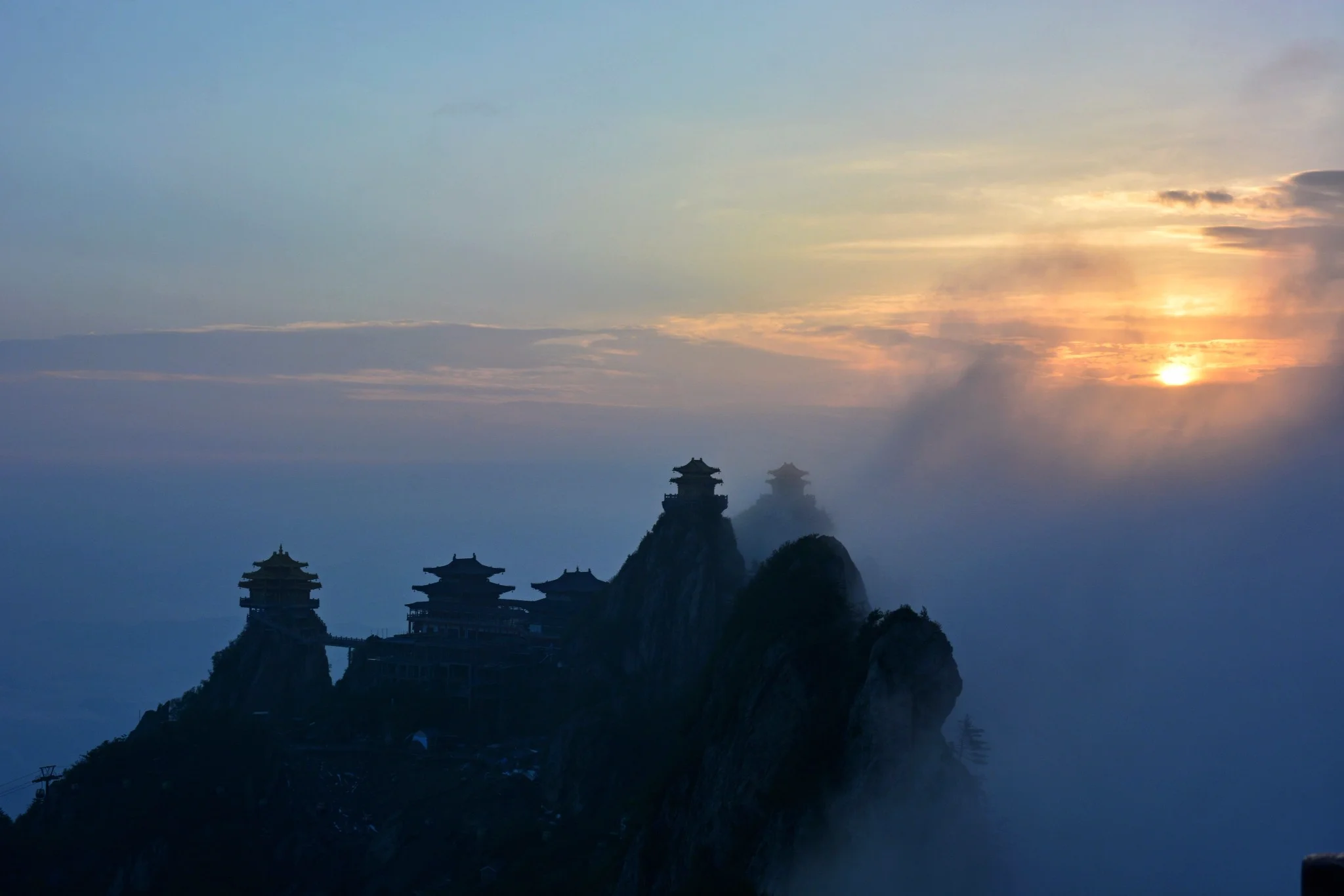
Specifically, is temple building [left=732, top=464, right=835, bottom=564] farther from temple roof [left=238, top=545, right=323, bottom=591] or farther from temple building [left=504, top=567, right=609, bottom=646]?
temple roof [left=238, top=545, right=323, bottom=591]

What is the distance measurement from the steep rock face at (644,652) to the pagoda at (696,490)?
0.90 feet

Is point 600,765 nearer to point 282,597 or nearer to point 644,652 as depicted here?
point 644,652

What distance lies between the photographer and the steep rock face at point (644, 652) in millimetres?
79500

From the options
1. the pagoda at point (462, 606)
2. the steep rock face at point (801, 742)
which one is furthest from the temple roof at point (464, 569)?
the steep rock face at point (801, 742)

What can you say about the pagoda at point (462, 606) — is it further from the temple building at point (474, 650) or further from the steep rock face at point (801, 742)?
the steep rock face at point (801, 742)

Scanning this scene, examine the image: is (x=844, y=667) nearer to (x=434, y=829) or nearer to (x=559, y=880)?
(x=559, y=880)

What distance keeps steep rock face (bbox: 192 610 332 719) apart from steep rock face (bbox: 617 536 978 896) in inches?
1453

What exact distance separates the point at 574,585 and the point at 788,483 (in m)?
20.6

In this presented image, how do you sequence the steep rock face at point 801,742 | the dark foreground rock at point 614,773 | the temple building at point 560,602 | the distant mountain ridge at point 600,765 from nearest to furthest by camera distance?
the steep rock face at point 801,742 → the dark foreground rock at point 614,773 → the distant mountain ridge at point 600,765 → the temple building at point 560,602

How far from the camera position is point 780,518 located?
109 meters

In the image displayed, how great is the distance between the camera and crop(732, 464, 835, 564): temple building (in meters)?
104

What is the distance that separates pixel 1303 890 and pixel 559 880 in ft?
212

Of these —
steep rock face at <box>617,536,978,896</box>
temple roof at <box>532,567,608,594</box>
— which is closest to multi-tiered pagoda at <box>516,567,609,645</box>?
temple roof at <box>532,567,608,594</box>

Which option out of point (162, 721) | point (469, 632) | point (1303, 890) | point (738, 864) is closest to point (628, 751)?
point (469, 632)
